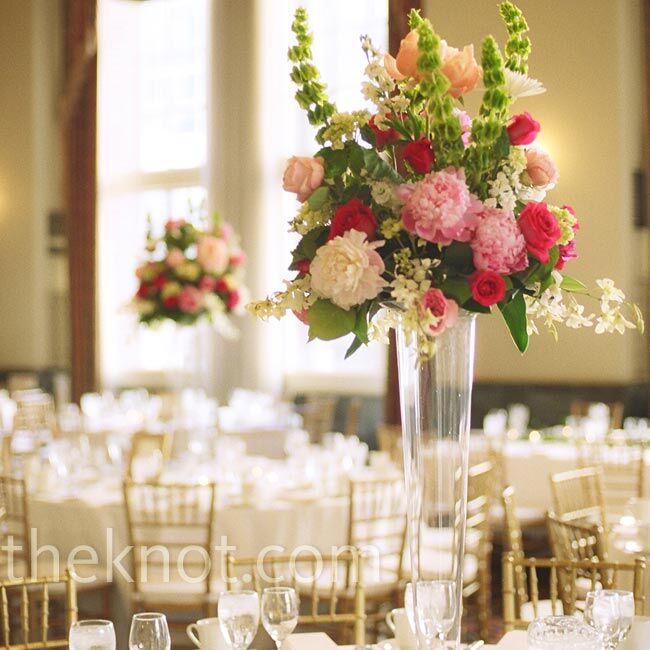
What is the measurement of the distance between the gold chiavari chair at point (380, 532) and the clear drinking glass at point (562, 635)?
88.8 inches

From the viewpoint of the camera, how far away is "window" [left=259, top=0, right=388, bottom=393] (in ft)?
34.7

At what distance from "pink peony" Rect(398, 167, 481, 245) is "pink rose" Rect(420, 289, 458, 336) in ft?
0.31

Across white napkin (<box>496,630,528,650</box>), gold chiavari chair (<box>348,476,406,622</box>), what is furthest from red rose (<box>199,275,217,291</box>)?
white napkin (<box>496,630,528,650</box>)

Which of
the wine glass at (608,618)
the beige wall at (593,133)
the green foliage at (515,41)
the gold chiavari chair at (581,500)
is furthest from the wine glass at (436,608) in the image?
the beige wall at (593,133)

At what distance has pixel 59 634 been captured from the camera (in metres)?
5.13

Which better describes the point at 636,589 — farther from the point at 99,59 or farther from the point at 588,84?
the point at 99,59

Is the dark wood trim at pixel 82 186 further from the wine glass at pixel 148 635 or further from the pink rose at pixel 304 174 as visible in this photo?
the pink rose at pixel 304 174

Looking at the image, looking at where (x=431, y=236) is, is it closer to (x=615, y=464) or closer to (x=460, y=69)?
(x=460, y=69)

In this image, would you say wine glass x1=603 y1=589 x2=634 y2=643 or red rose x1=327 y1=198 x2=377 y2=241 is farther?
wine glass x1=603 y1=589 x2=634 y2=643

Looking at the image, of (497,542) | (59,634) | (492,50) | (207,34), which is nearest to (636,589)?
(492,50)

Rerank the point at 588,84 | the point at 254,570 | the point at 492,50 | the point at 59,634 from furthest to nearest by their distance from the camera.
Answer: the point at 588,84
the point at 59,634
the point at 254,570
the point at 492,50

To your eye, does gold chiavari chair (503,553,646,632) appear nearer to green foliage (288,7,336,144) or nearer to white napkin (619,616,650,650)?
white napkin (619,616,650,650)

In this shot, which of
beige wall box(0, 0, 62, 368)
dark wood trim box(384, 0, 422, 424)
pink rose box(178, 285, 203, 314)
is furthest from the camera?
beige wall box(0, 0, 62, 368)

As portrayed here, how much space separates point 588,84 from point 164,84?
5.08m
